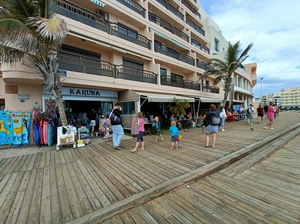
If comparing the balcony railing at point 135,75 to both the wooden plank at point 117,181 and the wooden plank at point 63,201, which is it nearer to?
the wooden plank at point 117,181

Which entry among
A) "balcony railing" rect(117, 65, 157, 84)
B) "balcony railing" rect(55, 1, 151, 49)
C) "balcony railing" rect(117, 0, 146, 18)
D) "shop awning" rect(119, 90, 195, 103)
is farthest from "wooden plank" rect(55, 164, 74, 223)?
"balcony railing" rect(117, 0, 146, 18)

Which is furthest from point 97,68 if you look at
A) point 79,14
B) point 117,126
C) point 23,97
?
point 117,126

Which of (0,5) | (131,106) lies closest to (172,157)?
(131,106)

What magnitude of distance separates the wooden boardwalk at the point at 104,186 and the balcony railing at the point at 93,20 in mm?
7686

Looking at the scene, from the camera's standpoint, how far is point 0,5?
458 cm

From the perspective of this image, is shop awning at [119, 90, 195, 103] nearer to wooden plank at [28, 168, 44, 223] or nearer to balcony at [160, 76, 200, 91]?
balcony at [160, 76, 200, 91]

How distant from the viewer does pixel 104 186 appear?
2891 mm

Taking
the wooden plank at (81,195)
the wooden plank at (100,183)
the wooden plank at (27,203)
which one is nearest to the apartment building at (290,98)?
the wooden plank at (100,183)

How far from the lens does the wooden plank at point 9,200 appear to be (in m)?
2.14

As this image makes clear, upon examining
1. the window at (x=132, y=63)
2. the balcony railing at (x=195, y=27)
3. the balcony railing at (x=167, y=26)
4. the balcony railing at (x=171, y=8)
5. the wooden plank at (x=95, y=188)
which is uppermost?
the balcony railing at (x=195, y=27)

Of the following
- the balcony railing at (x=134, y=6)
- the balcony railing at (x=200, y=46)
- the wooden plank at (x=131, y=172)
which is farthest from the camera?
the balcony railing at (x=200, y=46)

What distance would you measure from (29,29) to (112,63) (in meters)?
5.37

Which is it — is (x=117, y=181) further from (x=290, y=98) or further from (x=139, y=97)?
(x=290, y=98)

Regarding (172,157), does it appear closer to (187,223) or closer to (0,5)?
(187,223)
